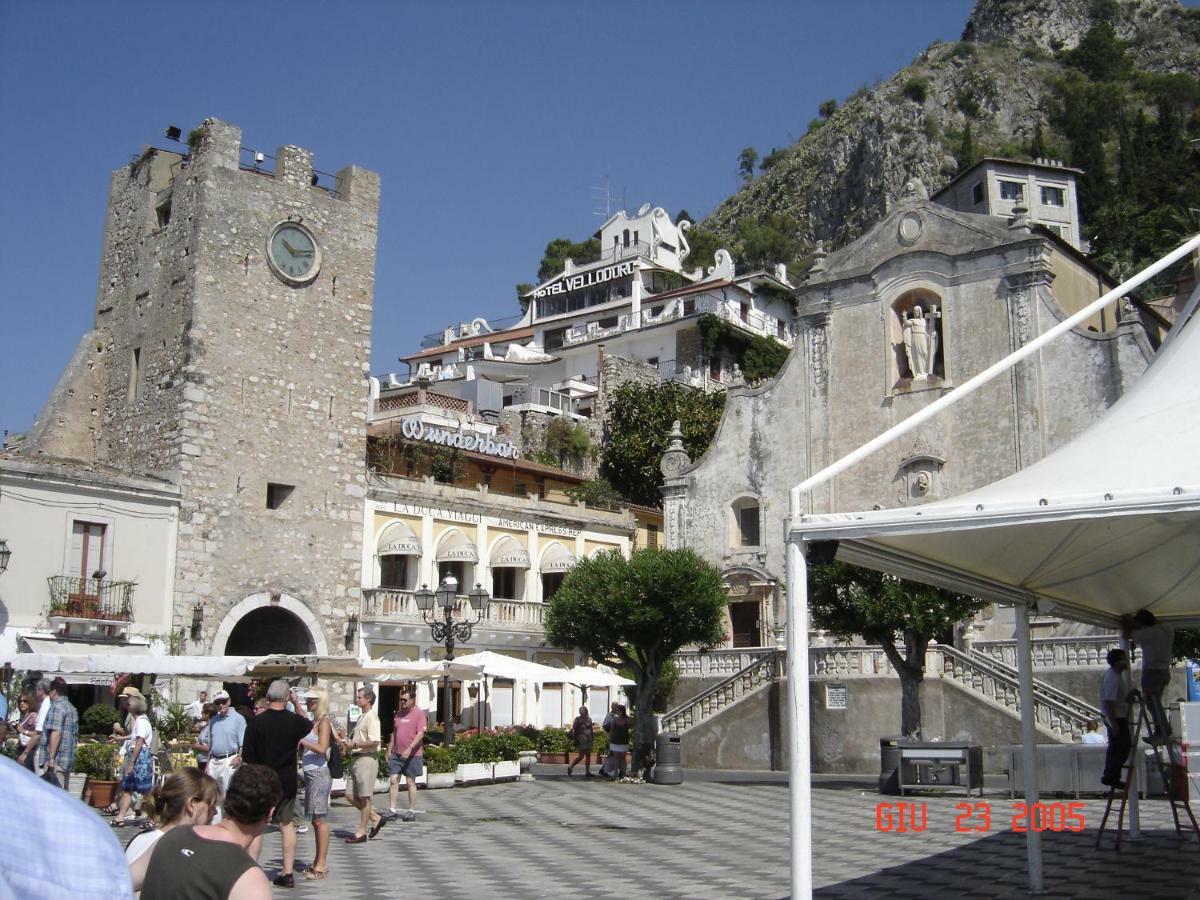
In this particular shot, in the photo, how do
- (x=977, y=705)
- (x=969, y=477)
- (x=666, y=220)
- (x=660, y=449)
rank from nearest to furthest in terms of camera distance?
(x=977, y=705) → (x=969, y=477) → (x=660, y=449) → (x=666, y=220)

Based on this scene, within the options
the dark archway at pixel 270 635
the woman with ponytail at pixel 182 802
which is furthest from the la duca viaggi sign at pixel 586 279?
the woman with ponytail at pixel 182 802

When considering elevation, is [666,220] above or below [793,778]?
above

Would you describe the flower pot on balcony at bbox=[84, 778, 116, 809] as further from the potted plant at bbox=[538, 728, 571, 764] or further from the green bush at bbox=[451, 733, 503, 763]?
the potted plant at bbox=[538, 728, 571, 764]

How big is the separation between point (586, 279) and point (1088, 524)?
71.8 meters

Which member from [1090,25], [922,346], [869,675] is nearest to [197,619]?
[869,675]

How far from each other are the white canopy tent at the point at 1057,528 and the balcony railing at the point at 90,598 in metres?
23.5

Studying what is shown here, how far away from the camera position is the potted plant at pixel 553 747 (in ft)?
107

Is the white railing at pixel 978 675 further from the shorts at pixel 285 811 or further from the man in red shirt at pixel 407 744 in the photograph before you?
the shorts at pixel 285 811

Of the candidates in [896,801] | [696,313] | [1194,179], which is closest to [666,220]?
[696,313]

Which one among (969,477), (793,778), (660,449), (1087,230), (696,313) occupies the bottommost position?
(793,778)

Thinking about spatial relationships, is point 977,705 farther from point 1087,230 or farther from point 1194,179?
point 1194,179

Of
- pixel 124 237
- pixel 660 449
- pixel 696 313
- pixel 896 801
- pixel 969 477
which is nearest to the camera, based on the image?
pixel 896 801

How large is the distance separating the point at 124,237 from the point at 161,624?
490 inches

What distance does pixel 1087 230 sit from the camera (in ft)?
256
